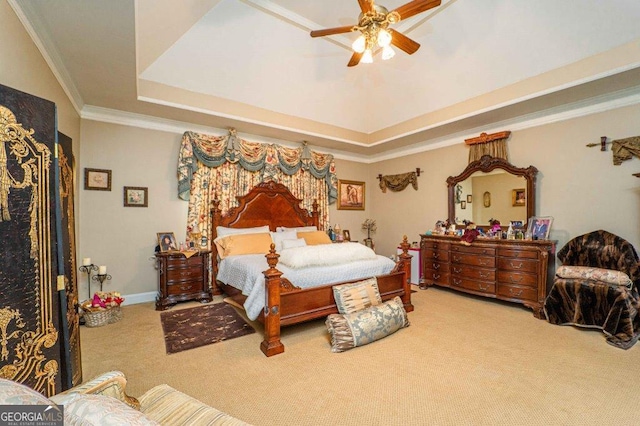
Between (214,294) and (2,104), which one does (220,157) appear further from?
(2,104)

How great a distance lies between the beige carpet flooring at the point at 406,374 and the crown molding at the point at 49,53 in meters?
2.71

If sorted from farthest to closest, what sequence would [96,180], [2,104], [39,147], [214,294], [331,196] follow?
[331,196]
[214,294]
[96,180]
[39,147]
[2,104]

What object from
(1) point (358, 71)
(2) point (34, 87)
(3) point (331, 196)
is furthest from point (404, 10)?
(3) point (331, 196)

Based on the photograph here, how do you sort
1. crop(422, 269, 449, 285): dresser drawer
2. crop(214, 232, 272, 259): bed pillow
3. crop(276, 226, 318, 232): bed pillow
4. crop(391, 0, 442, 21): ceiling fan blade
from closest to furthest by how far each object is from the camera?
crop(391, 0, 442, 21): ceiling fan blade, crop(214, 232, 272, 259): bed pillow, crop(422, 269, 449, 285): dresser drawer, crop(276, 226, 318, 232): bed pillow

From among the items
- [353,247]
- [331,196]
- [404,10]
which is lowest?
[353,247]

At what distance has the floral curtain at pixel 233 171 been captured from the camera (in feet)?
14.6

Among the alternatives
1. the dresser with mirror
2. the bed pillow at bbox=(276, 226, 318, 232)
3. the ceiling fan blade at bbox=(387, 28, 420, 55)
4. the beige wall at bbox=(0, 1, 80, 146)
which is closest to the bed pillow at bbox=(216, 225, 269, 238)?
the bed pillow at bbox=(276, 226, 318, 232)

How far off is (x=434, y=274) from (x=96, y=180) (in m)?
5.43

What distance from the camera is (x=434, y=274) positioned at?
4.88m

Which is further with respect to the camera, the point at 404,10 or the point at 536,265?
the point at 536,265

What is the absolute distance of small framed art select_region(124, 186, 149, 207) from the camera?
13.4 ft

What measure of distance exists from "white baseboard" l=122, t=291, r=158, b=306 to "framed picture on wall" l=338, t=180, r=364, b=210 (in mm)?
3876

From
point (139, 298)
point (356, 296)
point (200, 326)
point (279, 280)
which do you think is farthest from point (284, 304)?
point (139, 298)

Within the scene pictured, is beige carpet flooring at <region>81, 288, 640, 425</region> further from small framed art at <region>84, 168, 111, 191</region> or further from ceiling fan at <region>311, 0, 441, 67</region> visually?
ceiling fan at <region>311, 0, 441, 67</region>
